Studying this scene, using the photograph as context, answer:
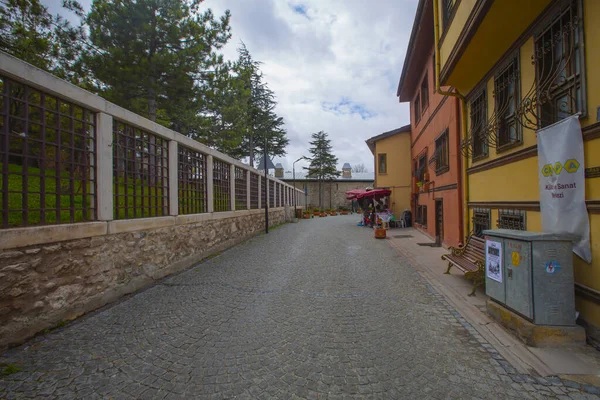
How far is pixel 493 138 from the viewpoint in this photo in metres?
5.62

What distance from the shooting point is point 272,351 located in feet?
9.79

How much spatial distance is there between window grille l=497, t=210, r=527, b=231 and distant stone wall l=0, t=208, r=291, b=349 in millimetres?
6301

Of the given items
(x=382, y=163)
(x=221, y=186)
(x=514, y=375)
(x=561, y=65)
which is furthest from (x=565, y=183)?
(x=382, y=163)

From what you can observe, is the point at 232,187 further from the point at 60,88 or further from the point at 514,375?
the point at 514,375

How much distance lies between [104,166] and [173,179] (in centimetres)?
Result: 199

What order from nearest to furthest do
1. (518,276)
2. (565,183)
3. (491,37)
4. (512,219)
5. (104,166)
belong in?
(518,276)
(565,183)
(104,166)
(491,37)
(512,219)

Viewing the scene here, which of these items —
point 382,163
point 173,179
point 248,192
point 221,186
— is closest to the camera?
point 173,179

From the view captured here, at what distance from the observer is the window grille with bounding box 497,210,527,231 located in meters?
4.71

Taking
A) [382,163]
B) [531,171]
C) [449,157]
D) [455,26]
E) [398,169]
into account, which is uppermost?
[455,26]

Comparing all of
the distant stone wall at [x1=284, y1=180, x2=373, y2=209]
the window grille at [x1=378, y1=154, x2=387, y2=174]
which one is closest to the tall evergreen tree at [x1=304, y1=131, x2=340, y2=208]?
the distant stone wall at [x1=284, y1=180, x2=373, y2=209]

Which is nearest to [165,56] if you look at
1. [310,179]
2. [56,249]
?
[56,249]

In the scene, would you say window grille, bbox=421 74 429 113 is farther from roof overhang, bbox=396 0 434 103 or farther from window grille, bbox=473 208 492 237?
window grille, bbox=473 208 492 237

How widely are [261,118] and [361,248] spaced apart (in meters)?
23.8

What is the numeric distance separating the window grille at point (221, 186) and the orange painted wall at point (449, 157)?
6830mm
